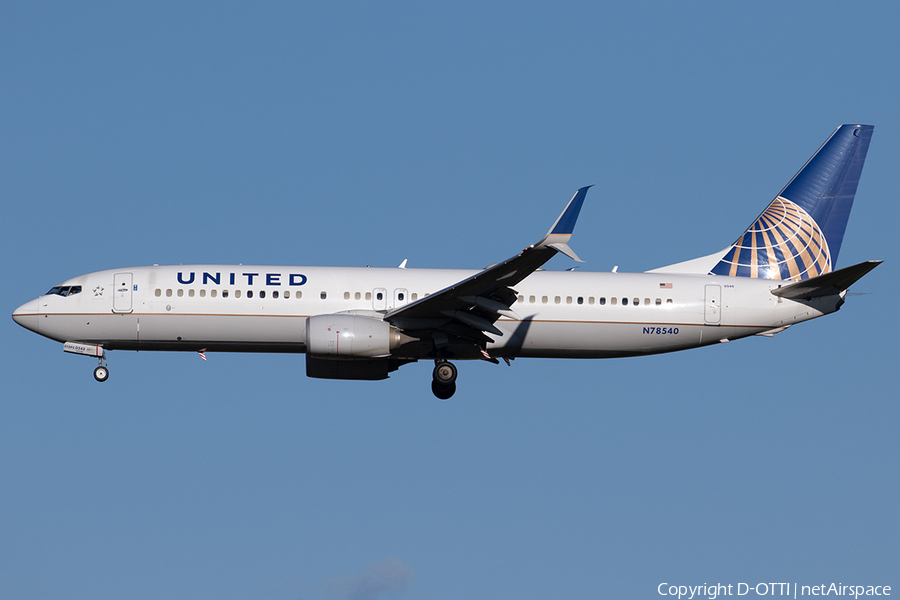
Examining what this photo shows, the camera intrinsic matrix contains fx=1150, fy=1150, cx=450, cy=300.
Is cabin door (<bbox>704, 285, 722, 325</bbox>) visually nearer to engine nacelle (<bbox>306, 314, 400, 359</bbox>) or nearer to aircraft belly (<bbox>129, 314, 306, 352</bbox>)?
engine nacelle (<bbox>306, 314, 400, 359</bbox>)

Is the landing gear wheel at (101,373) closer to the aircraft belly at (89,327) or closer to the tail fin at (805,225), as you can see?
the aircraft belly at (89,327)

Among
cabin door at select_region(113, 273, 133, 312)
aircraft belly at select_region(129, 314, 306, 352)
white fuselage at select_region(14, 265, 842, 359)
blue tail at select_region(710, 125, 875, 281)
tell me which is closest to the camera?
aircraft belly at select_region(129, 314, 306, 352)

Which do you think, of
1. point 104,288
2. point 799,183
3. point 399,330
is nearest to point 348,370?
point 399,330

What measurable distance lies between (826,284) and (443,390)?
37.4 feet

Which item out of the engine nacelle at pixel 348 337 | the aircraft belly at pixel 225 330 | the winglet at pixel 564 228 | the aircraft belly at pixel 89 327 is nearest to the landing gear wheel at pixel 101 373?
the aircraft belly at pixel 89 327

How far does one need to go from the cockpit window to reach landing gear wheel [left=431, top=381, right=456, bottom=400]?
10722 millimetres

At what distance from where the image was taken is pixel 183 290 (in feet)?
108

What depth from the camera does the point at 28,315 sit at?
3369 cm

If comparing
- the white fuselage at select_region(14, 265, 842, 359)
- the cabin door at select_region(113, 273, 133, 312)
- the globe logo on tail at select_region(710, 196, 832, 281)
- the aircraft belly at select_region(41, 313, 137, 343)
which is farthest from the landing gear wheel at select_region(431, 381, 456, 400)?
the globe logo on tail at select_region(710, 196, 832, 281)

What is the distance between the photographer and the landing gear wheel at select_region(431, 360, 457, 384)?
3284 centimetres

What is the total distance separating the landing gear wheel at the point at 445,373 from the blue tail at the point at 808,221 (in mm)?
9228

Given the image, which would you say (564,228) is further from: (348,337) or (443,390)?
(443,390)

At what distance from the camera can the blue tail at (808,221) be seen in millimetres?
36281

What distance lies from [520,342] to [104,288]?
1216cm
